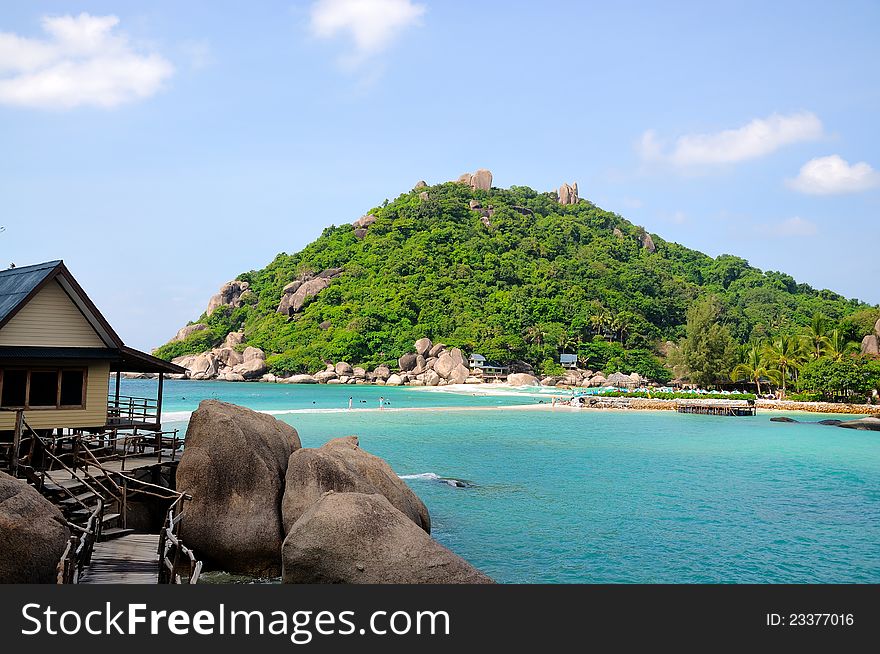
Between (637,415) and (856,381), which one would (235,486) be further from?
(856,381)

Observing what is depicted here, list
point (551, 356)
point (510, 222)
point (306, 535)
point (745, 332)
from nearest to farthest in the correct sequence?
point (306, 535)
point (551, 356)
point (745, 332)
point (510, 222)

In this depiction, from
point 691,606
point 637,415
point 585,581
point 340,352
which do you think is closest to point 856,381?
point 637,415

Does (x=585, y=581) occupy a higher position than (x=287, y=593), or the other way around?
(x=287, y=593)

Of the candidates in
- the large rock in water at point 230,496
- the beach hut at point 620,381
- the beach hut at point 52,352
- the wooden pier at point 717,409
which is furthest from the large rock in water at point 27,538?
the beach hut at point 620,381

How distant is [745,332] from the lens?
135000 mm

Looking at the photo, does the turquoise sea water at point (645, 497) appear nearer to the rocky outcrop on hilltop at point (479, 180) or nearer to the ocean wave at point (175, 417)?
the ocean wave at point (175, 417)

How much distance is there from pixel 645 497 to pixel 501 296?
11486 centimetres

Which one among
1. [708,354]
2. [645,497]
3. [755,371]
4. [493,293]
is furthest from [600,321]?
[645,497]

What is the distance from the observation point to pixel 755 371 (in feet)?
271

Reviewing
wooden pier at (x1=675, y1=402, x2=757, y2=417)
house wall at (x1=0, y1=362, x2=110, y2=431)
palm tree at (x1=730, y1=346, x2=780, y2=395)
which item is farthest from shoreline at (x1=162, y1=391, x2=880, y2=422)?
house wall at (x1=0, y1=362, x2=110, y2=431)

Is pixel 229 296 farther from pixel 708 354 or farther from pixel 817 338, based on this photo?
pixel 817 338

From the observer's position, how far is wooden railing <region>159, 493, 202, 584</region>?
10789mm

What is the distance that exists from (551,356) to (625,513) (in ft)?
343

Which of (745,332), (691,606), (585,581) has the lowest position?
(585,581)
